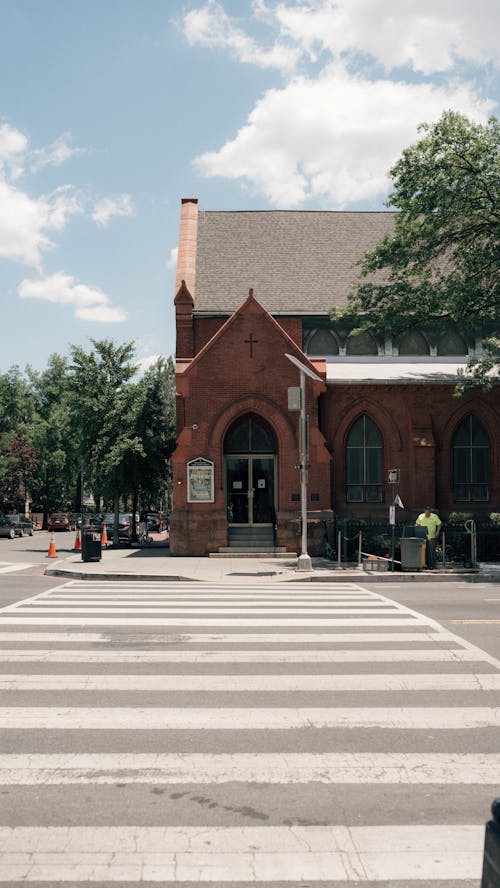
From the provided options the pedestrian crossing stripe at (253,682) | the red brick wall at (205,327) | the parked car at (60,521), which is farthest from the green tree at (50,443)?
the pedestrian crossing stripe at (253,682)

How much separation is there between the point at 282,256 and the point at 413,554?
58.3 feet

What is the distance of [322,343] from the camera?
105 feet

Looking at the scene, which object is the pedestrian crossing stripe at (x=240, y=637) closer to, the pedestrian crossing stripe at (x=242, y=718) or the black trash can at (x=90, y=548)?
the pedestrian crossing stripe at (x=242, y=718)

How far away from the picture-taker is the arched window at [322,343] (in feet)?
105

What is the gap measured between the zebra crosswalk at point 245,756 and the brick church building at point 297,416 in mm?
13840

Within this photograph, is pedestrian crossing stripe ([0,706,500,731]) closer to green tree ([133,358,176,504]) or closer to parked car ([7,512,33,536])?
green tree ([133,358,176,504])

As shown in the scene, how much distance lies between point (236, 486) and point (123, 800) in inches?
884

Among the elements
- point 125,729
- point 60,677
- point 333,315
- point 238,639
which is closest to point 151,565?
point 333,315

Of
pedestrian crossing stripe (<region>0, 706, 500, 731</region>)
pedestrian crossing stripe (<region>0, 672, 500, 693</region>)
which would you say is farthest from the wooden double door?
pedestrian crossing stripe (<region>0, 706, 500, 731</region>)

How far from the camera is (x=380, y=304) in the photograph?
2836 centimetres

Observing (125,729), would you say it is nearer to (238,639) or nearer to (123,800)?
(123,800)

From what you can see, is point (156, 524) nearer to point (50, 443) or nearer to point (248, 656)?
point (50, 443)

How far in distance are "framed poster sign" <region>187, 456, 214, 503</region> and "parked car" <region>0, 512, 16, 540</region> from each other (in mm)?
28102

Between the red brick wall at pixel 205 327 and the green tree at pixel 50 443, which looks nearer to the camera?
the red brick wall at pixel 205 327
